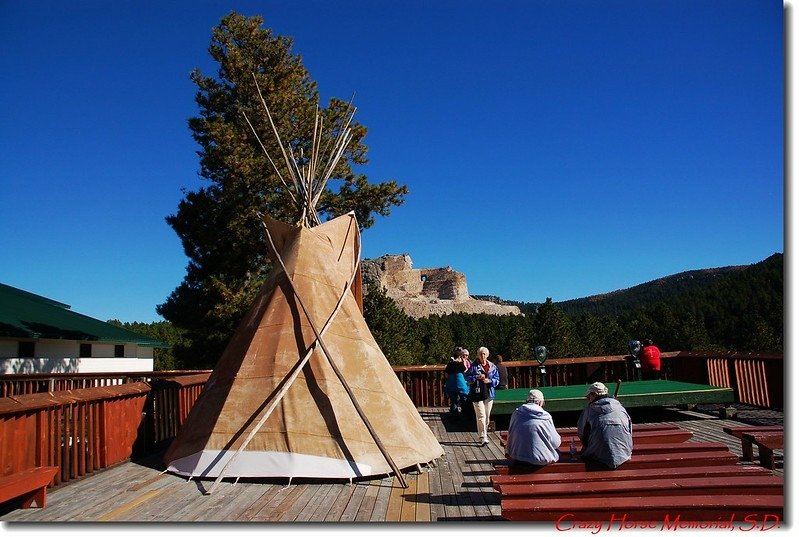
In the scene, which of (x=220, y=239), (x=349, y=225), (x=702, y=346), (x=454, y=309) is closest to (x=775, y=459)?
(x=349, y=225)

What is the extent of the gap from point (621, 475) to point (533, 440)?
28.0 inches

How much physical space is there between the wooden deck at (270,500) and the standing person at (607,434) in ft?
3.11

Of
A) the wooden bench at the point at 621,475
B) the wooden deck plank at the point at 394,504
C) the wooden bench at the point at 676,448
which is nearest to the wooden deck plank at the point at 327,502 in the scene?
the wooden deck plank at the point at 394,504

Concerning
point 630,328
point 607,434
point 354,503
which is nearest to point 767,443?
point 607,434

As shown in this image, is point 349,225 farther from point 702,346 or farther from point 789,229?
point 702,346

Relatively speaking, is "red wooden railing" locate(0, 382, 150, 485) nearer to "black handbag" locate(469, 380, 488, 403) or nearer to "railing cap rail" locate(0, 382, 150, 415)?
"railing cap rail" locate(0, 382, 150, 415)

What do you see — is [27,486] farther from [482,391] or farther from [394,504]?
[482,391]

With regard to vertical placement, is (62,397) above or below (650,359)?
above

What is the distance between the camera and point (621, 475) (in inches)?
170

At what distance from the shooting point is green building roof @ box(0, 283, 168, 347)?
19.1m

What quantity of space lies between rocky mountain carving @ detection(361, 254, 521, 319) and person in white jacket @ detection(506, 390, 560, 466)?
88541mm

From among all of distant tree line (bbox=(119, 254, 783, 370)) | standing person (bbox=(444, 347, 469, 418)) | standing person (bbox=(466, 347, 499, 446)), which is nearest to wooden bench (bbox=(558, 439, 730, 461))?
standing person (bbox=(466, 347, 499, 446))

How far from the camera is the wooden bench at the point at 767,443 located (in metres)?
5.46

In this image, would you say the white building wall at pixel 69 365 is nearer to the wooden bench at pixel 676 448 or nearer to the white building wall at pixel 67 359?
the white building wall at pixel 67 359
